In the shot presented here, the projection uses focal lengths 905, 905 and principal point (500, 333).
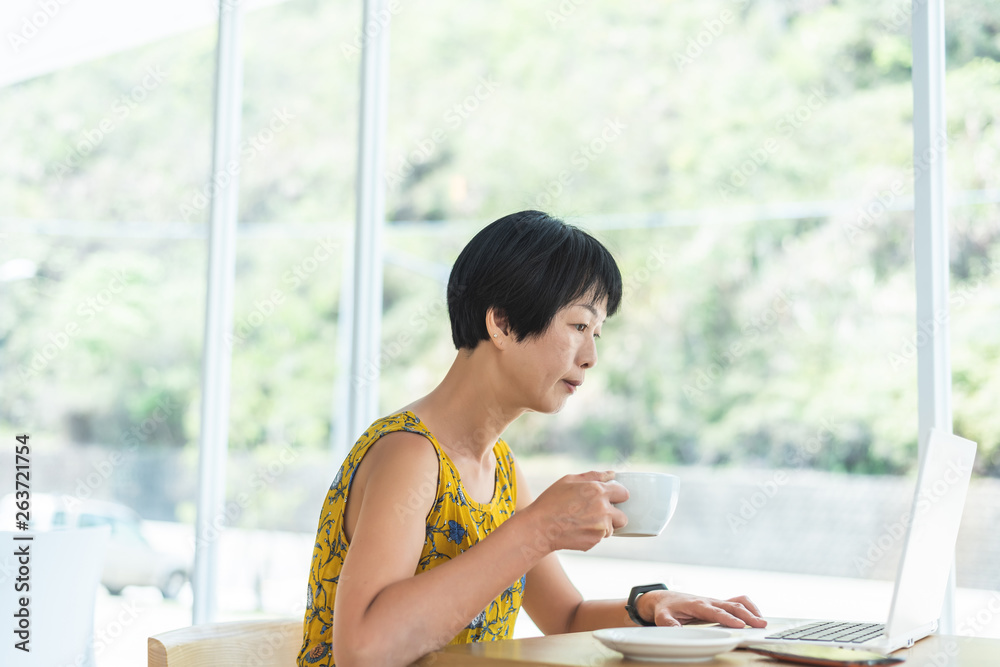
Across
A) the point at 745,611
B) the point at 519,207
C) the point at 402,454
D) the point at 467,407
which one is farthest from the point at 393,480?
the point at 519,207

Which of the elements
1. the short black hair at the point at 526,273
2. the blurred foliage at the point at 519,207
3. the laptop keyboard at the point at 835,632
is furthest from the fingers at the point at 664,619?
the blurred foliage at the point at 519,207

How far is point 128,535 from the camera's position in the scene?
592 centimetres

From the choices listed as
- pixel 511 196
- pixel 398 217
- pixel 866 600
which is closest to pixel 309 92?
pixel 398 217

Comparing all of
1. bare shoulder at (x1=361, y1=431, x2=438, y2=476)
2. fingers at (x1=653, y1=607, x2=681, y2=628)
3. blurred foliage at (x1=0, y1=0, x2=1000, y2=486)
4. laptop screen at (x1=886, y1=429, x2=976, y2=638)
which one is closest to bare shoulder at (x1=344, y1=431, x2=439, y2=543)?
bare shoulder at (x1=361, y1=431, x2=438, y2=476)

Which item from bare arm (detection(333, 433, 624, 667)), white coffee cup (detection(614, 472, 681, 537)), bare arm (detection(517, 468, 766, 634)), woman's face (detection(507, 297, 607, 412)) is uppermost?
woman's face (detection(507, 297, 607, 412))

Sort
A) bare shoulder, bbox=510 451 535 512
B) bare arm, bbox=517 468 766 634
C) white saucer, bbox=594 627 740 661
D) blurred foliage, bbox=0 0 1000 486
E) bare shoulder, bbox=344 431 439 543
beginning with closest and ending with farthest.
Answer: white saucer, bbox=594 627 740 661
bare shoulder, bbox=344 431 439 543
bare arm, bbox=517 468 766 634
bare shoulder, bbox=510 451 535 512
blurred foliage, bbox=0 0 1000 486

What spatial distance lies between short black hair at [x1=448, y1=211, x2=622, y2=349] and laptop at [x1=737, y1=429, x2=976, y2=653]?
0.39 m

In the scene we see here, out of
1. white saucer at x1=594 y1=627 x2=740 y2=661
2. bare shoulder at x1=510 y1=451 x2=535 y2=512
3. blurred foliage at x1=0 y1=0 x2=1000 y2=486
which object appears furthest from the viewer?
blurred foliage at x1=0 y1=0 x2=1000 y2=486

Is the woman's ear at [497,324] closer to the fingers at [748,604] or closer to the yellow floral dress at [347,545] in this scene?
the yellow floral dress at [347,545]

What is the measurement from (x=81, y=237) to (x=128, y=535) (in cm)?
305

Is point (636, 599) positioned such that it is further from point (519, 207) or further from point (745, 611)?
point (519, 207)

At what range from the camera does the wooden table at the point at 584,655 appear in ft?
2.45

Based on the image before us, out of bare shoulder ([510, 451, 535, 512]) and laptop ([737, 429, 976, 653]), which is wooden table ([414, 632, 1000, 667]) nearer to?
laptop ([737, 429, 976, 653])

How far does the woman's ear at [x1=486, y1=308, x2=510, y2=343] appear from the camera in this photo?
1.00 m
